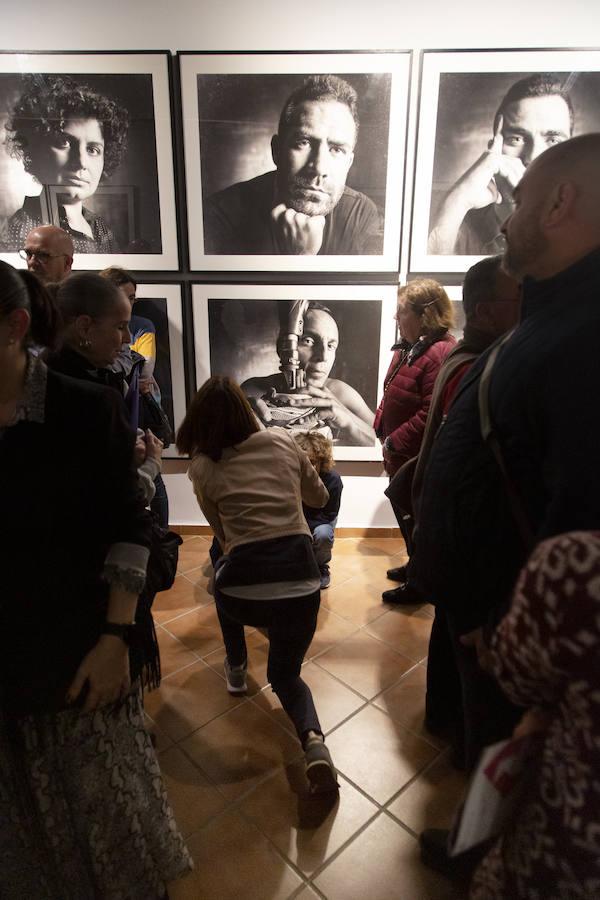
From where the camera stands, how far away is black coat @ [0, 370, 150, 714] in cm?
103

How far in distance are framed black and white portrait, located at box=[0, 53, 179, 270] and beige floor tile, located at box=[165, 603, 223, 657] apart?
2.17 metres

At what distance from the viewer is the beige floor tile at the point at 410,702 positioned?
2.15m

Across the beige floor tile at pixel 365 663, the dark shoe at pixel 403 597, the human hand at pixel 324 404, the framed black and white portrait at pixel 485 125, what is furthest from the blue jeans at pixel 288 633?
the framed black and white portrait at pixel 485 125

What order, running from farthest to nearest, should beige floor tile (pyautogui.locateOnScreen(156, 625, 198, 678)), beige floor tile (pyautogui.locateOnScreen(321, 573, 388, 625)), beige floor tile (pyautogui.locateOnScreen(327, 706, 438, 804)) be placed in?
1. beige floor tile (pyautogui.locateOnScreen(321, 573, 388, 625))
2. beige floor tile (pyautogui.locateOnScreen(156, 625, 198, 678))
3. beige floor tile (pyautogui.locateOnScreen(327, 706, 438, 804))

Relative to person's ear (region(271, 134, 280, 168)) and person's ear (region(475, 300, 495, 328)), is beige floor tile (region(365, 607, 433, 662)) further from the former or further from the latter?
person's ear (region(271, 134, 280, 168))

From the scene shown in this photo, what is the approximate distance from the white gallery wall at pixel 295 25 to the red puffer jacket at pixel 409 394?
1.58 meters

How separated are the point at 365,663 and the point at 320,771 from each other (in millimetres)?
795

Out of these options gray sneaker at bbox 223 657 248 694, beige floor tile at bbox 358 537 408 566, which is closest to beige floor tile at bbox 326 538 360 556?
beige floor tile at bbox 358 537 408 566

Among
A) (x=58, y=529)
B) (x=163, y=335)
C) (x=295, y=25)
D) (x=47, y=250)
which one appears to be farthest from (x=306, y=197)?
(x=58, y=529)

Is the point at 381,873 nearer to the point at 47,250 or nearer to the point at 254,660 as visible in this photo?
the point at 254,660

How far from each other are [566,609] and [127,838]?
4.01 feet

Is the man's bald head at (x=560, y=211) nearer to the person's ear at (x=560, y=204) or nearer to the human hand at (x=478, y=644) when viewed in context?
the person's ear at (x=560, y=204)

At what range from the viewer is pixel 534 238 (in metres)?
1.19

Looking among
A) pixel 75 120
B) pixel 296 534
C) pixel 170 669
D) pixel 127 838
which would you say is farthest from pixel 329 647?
pixel 75 120
